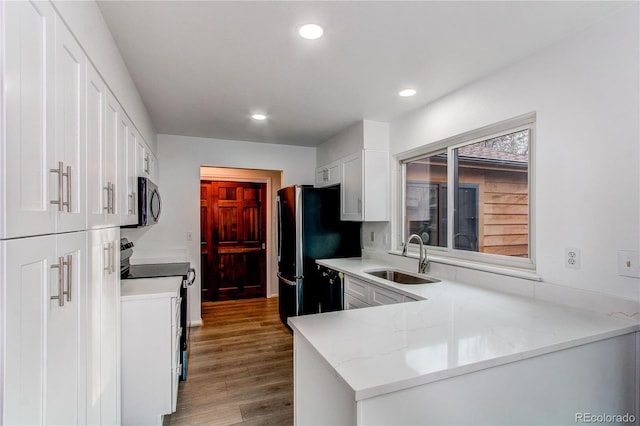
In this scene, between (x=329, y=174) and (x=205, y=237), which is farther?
(x=205, y=237)

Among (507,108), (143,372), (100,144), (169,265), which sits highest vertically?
(507,108)

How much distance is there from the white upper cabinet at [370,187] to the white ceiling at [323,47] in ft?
1.81

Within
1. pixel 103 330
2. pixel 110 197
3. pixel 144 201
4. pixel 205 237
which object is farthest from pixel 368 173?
pixel 205 237

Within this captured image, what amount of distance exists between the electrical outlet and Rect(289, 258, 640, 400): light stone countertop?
0.77ft

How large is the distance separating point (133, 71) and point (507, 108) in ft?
8.29

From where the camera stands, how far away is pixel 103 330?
1534 mm

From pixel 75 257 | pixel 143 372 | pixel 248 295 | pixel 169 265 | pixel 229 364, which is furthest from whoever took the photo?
pixel 248 295

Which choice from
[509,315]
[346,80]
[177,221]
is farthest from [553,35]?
[177,221]

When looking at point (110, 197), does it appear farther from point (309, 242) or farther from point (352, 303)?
point (309, 242)

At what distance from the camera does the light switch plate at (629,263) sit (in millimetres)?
1509

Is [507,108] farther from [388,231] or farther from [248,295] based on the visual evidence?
[248,295]

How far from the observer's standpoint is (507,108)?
2146 mm

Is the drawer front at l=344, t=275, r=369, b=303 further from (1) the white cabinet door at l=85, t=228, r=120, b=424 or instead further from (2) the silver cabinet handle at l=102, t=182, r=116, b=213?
(2) the silver cabinet handle at l=102, t=182, r=116, b=213

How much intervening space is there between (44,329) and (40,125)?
22.9 inches
